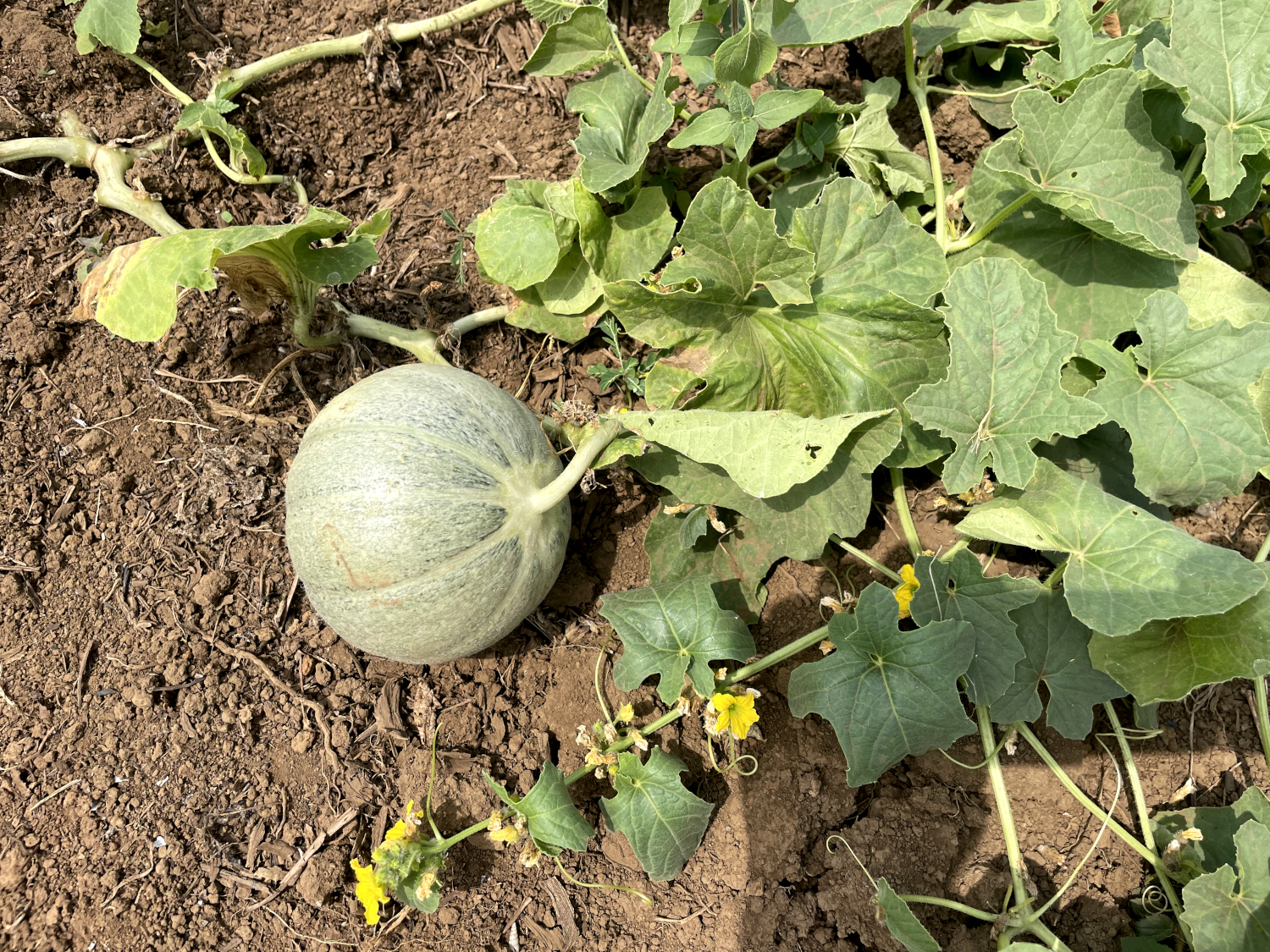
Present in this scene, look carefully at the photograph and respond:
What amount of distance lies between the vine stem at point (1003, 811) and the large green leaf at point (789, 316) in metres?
0.83

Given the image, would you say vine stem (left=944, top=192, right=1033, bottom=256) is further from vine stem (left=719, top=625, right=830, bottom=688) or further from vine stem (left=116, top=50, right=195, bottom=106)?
vine stem (left=116, top=50, right=195, bottom=106)

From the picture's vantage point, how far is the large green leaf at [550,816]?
2324 millimetres

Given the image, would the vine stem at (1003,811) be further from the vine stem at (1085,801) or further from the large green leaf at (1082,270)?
the large green leaf at (1082,270)

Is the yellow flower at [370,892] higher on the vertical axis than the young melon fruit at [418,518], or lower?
lower

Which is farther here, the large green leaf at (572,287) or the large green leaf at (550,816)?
the large green leaf at (572,287)

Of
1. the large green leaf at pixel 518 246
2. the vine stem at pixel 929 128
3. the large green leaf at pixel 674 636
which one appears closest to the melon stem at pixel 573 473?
the large green leaf at pixel 674 636

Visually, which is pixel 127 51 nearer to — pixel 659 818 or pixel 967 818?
pixel 659 818

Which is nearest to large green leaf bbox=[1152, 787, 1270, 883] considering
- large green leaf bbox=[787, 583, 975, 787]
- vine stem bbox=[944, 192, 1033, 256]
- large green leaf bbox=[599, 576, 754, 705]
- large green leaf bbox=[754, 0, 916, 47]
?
large green leaf bbox=[787, 583, 975, 787]

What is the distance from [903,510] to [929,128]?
1.42m

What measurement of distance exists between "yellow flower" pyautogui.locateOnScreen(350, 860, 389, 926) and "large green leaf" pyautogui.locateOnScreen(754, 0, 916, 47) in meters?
2.79

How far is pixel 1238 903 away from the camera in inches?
83.9

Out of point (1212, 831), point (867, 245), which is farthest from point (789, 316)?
point (1212, 831)

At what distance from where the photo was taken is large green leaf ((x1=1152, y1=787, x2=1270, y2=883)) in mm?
2354

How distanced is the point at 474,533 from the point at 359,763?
36.9 inches
